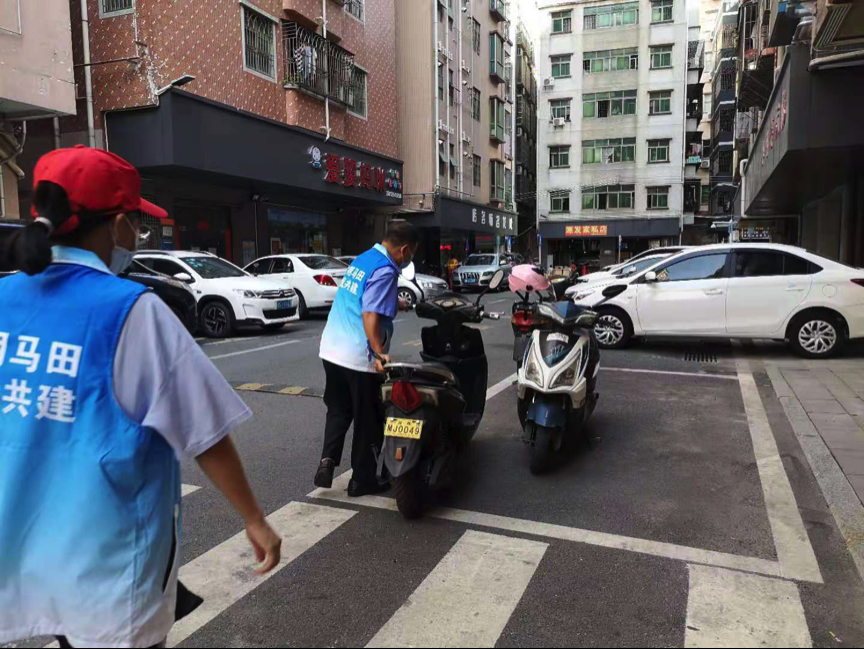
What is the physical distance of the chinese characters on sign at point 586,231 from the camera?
44.2 meters

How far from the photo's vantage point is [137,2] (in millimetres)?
14219

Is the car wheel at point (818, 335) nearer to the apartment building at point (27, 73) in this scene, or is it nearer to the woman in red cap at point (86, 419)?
the woman in red cap at point (86, 419)

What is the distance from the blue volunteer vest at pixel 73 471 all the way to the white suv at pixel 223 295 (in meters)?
10.7

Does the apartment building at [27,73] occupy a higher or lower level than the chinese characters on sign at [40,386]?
higher

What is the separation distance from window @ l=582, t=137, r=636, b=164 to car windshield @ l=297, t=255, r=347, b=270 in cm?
3264

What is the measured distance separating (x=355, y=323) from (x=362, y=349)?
17 centimetres

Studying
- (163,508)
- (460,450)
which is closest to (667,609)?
(460,450)

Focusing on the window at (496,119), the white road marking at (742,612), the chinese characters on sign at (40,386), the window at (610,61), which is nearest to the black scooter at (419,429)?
the white road marking at (742,612)

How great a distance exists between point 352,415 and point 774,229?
37851mm

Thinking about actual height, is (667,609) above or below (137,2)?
below

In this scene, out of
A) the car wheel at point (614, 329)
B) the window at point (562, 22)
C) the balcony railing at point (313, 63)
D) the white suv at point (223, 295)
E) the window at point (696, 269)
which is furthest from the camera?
the window at point (562, 22)

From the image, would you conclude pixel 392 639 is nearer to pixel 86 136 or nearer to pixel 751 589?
pixel 751 589

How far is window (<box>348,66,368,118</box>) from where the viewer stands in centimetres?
2160

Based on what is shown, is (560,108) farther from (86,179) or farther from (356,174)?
(86,179)
